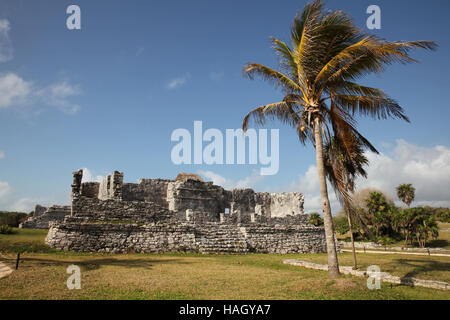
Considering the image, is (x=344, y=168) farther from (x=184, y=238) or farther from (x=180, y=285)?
(x=184, y=238)

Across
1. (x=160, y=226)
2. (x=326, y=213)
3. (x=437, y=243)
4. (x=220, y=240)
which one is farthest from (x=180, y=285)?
(x=437, y=243)

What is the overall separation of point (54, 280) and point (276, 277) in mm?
6177

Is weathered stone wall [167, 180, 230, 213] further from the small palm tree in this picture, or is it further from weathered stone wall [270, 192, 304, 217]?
the small palm tree

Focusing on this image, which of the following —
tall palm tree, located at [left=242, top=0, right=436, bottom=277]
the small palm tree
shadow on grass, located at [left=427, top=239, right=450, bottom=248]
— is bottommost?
shadow on grass, located at [left=427, top=239, right=450, bottom=248]

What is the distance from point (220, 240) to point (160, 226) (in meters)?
3.54

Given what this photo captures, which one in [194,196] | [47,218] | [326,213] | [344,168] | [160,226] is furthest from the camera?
[194,196]

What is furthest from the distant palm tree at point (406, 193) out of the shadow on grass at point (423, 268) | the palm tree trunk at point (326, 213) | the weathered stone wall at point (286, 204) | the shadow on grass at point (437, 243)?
the palm tree trunk at point (326, 213)

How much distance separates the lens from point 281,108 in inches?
382

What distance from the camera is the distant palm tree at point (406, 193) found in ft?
148

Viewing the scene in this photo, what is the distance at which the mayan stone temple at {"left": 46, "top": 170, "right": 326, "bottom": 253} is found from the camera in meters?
14.0

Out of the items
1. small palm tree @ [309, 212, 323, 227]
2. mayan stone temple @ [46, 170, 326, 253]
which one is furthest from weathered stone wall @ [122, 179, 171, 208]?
small palm tree @ [309, 212, 323, 227]

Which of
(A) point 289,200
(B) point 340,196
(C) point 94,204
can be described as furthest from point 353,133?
(A) point 289,200

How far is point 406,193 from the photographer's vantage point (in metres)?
45.3
